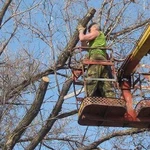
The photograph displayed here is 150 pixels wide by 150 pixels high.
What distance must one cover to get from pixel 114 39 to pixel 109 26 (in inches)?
12.1

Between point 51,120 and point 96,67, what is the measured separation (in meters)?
2.17

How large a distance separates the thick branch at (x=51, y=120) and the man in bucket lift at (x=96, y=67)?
1.88 meters

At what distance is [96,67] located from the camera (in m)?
5.90

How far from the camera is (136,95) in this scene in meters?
7.57

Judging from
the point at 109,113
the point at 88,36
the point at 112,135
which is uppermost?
the point at 88,36

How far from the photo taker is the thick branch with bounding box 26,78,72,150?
750 cm

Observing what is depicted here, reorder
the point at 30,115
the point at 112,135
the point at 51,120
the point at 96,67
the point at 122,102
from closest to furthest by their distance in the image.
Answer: the point at 122,102
the point at 96,67
the point at 30,115
the point at 51,120
the point at 112,135

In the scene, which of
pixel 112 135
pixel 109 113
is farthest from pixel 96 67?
pixel 112 135

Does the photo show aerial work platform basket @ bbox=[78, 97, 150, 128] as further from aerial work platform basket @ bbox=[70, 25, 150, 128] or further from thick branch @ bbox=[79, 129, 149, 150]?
thick branch @ bbox=[79, 129, 149, 150]

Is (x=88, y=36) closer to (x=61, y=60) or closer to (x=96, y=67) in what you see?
(x=96, y=67)

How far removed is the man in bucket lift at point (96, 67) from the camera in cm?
587

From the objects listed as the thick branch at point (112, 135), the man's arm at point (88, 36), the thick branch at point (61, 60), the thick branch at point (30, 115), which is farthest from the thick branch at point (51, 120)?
the man's arm at point (88, 36)

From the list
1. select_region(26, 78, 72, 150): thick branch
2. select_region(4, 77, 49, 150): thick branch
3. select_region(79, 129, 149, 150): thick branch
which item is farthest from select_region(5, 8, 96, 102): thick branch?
select_region(79, 129, 149, 150): thick branch

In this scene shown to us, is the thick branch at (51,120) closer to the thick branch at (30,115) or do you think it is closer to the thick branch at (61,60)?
the thick branch at (30,115)
